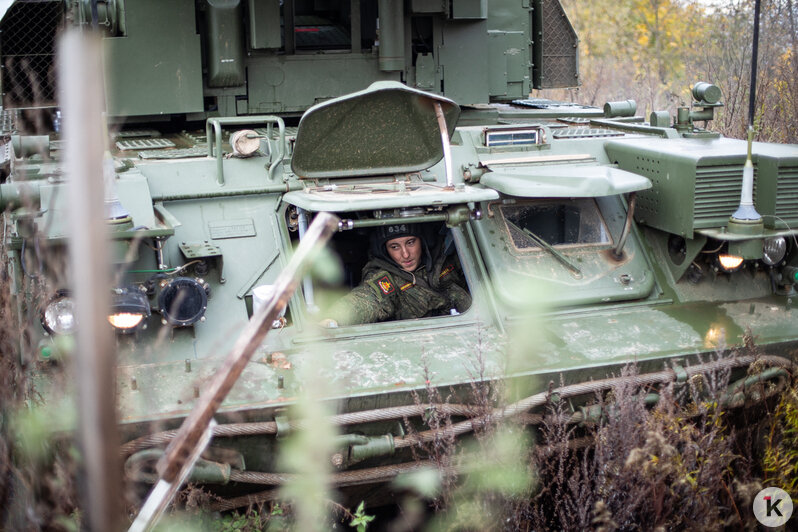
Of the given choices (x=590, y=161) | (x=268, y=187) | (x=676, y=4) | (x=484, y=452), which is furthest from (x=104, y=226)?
(x=676, y=4)

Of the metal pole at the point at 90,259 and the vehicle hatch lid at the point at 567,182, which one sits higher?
the metal pole at the point at 90,259

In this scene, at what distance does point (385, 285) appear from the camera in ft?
15.9

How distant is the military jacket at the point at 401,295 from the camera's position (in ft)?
15.3

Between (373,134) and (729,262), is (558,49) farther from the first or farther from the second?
(373,134)

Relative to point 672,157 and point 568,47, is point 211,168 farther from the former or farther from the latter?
point 568,47

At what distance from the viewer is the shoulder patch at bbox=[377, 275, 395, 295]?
15.9 ft

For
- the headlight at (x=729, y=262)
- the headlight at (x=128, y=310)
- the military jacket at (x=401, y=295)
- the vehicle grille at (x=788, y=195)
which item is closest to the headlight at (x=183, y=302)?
the headlight at (x=128, y=310)

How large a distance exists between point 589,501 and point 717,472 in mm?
578

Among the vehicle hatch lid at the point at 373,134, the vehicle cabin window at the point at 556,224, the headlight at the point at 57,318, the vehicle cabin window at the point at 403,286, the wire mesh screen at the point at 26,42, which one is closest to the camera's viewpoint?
the headlight at the point at 57,318

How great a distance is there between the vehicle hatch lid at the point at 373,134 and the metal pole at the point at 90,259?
338cm

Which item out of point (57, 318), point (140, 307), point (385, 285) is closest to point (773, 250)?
point (385, 285)

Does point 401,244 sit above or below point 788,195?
below

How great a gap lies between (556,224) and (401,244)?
105cm

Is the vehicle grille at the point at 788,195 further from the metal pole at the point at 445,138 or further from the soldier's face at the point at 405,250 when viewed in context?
the soldier's face at the point at 405,250
